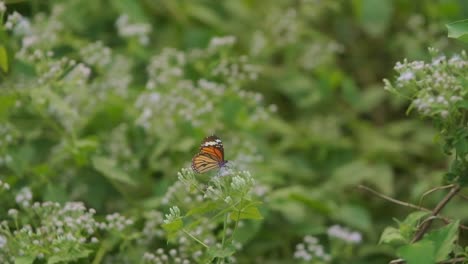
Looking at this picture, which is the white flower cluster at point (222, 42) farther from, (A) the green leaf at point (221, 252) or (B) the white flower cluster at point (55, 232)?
(A) the green leaf at point (221, 252)

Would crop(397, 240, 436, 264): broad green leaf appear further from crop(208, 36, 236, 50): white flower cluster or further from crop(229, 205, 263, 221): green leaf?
crop(208, 36, 236, 50): white flower cluster

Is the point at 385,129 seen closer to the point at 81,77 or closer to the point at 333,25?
the point at 333,25

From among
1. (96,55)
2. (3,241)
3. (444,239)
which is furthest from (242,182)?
(96,55)

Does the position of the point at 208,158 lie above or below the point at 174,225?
above

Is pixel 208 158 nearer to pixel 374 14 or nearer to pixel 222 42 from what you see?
pixel 222 42

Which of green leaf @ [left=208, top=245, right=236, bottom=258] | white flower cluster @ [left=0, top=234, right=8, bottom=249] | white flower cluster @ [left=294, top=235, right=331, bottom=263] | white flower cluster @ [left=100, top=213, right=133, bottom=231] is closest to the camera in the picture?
green leaf @ [left=208, top=245, right=236, bottom=258]

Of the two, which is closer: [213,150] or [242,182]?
[242,182]

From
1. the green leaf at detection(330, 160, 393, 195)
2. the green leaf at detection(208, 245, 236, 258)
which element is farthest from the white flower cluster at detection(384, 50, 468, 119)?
the green leaf at detection(330, 160, 393, 195)
